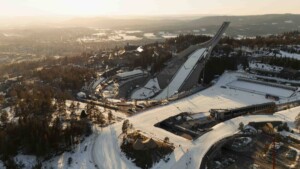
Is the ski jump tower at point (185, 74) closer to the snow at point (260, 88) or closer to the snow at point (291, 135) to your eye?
the snow at point (260, 88)

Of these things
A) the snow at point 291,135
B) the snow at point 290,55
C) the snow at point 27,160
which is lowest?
the snow at point 27,160

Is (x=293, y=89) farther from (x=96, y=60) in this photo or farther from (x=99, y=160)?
(x=96, y=60)

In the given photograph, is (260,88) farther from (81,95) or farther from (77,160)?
(77,160)

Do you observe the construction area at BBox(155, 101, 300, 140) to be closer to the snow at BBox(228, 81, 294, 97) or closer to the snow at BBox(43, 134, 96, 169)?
the snow at BBox(228, 81, 294, 97)

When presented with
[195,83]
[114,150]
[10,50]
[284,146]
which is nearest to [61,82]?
[195,83]

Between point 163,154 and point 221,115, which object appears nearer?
point 163,154

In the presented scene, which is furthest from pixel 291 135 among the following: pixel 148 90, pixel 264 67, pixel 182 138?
pixel 148 90

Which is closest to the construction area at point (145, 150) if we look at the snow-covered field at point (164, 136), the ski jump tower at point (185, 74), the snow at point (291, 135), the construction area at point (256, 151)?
the snow-covered field at point (164, 136)
